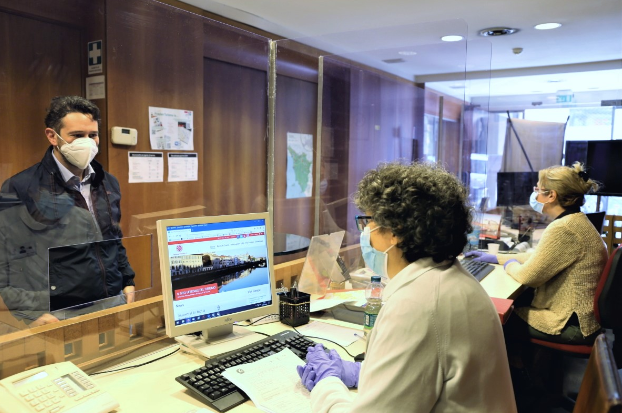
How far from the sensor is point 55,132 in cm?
199

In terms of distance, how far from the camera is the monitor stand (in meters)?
1.47

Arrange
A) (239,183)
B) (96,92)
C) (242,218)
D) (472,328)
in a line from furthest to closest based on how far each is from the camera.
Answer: (239,183)
(96,92)
(242,218)
(472,328)

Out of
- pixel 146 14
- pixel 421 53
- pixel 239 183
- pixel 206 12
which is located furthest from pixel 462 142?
pixel 146 14

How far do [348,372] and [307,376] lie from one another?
0.12 m

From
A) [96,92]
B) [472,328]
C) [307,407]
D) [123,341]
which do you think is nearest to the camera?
[472,328]

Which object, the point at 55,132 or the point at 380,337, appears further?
the point at 55,132

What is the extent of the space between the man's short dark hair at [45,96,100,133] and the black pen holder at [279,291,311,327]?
118 cm

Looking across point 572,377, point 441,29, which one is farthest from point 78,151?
point 572,377

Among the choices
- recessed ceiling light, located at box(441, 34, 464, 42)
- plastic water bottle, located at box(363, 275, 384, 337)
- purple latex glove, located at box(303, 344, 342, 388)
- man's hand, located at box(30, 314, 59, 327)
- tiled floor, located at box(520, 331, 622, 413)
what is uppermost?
recessed ceiling light, located at box(441, 34, 464, 42)

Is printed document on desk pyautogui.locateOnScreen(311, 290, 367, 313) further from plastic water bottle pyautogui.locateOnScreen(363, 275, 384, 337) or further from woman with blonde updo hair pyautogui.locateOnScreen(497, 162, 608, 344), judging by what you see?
woman with blonde updo hair pyautogui.locateOnScreen(497, 162, 608, 344)

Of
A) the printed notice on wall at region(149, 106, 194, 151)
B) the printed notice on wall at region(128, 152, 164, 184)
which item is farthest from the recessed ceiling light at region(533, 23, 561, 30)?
the printed notice on wall at region(128, 152, 164, 184)

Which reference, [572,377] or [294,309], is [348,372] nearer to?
[294,309]

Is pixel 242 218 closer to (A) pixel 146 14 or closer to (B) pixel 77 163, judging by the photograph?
(B) pixel 77 163

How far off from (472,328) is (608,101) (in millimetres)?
5267
